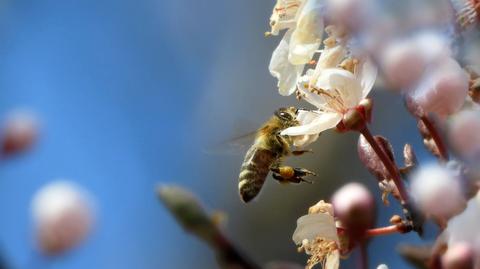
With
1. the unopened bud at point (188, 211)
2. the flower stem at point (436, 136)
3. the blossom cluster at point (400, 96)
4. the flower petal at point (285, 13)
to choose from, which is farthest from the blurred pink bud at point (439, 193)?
the flower petal at point (285, 13)

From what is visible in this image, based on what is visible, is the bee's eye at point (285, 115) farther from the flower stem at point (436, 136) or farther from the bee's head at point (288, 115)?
the flower stem at point (436, 136)

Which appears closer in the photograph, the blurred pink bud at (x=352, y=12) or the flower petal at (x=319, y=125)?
the blurred pink bud at (x=352, y=12)

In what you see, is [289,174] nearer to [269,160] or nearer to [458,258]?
[269,160]

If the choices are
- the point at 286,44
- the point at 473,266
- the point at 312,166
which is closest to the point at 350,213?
the point at 473,266

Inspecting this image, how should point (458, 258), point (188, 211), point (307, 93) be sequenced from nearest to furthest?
1. point (188, 211)
2. point (458, 258)
3. point (307, 93)

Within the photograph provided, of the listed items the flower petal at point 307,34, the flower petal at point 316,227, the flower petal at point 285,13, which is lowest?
the flower petal at point 316,227

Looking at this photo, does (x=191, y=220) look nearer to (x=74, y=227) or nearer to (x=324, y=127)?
(x=74, y=227)

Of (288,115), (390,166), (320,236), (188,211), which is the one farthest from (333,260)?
(188,211)
